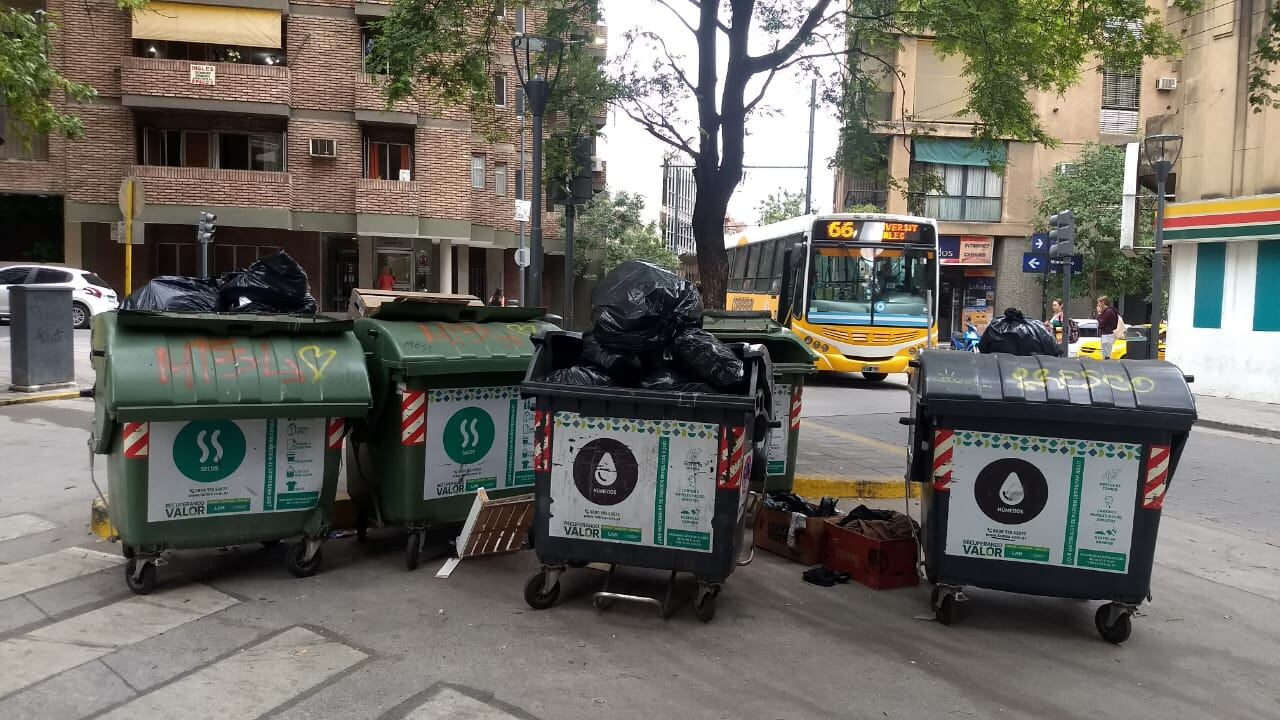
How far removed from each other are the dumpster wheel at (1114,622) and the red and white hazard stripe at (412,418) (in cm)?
377

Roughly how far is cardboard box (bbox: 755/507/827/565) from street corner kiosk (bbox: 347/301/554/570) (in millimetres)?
1541

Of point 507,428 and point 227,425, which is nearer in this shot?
point 227,425

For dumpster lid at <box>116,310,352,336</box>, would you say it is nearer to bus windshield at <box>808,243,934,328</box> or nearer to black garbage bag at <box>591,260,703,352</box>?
black garbage bag at <box>591,260,703,352</box>

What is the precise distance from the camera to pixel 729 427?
187 inches

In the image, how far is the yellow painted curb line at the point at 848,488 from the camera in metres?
7.86

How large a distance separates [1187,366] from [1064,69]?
9205 millimetres

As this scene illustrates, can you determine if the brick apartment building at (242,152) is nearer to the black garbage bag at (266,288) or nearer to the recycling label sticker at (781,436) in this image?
the recycling label sticker at (781,436)

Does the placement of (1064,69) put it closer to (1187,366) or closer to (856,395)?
(856,395)

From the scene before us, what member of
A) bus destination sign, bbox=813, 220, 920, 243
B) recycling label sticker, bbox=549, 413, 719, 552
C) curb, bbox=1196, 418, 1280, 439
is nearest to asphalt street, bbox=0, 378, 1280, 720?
recycling label sticker, bbox=549, 413, 719, 552

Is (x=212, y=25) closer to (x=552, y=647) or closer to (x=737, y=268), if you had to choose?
(x=737, y=268)

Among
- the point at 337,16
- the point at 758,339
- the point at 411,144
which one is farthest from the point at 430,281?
the point at 758,339

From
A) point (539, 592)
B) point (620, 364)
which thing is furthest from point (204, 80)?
point (539, 592)

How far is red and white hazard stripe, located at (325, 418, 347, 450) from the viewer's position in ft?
17.6

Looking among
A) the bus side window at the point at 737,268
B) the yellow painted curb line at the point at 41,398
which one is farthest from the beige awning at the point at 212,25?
the yellow painted curb line at the point at 41,398
